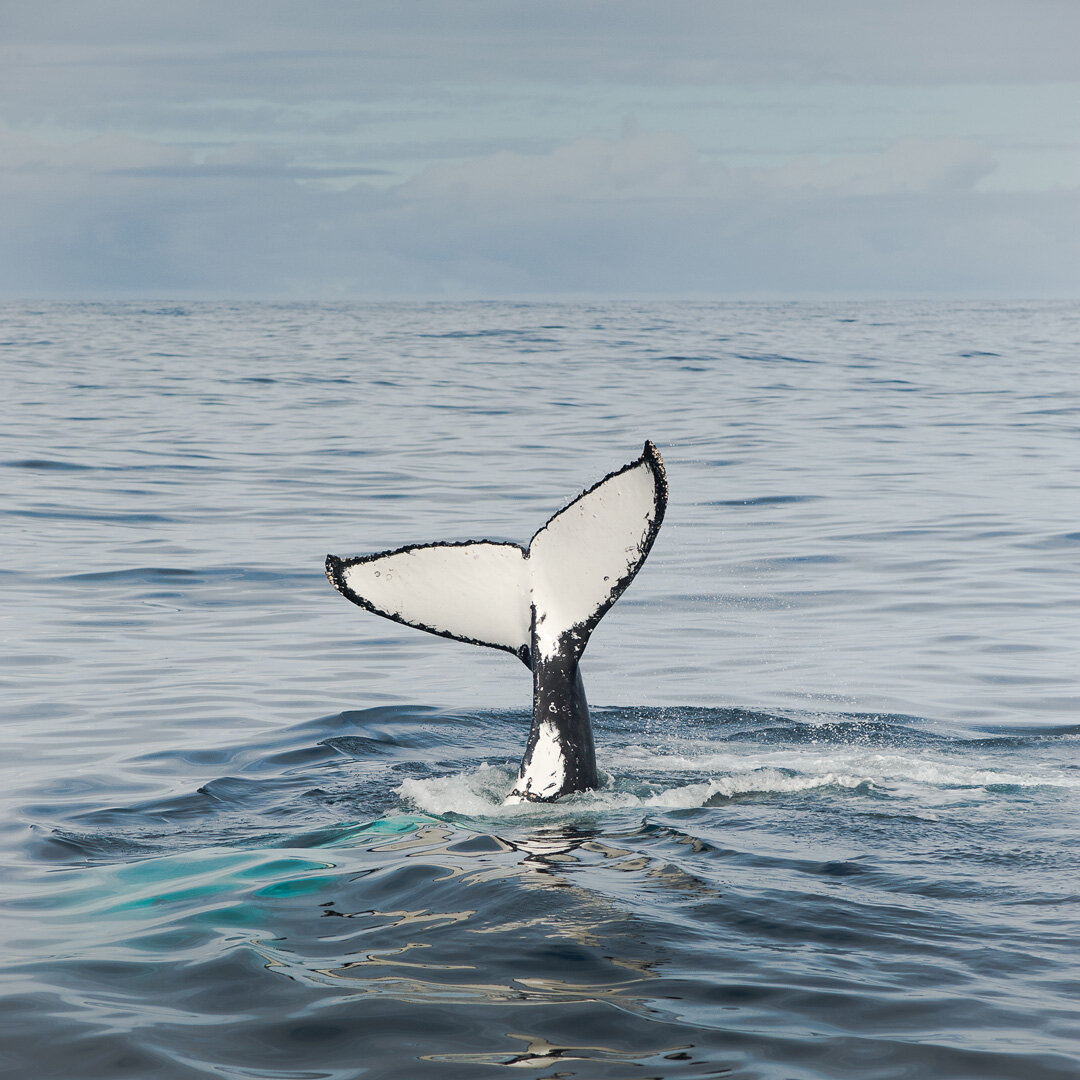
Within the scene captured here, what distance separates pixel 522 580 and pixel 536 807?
3.85 ft

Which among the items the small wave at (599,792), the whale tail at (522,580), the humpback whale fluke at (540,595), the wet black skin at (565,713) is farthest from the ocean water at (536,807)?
the whale tail at (522,580)

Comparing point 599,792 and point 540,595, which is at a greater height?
point 540,595

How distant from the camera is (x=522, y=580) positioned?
6.67 meters

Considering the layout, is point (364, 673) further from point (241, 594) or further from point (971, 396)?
point (971, 396)

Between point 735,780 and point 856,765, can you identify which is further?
point 856,765

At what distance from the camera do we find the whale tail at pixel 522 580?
6227 mm

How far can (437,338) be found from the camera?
69875 millimetres

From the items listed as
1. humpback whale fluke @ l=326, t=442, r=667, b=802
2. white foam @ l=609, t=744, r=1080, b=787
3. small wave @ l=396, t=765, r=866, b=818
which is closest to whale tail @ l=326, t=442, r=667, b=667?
humpback whale fluke @ l=326, t=442, r=667, b=802

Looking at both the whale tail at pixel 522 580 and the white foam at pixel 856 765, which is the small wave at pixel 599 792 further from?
the whale tail at pixel 522 580

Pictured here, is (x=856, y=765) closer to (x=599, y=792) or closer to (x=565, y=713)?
(x=599, y=792)

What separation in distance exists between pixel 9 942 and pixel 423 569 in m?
2.40

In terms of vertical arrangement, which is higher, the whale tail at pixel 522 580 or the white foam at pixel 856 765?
the whale tail at pixel 522 580

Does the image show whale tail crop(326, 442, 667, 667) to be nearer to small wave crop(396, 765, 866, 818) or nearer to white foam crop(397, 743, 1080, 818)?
small wave crop(396, 765, 866, 818)

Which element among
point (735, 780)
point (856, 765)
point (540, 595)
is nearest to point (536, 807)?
point (540, 595)
